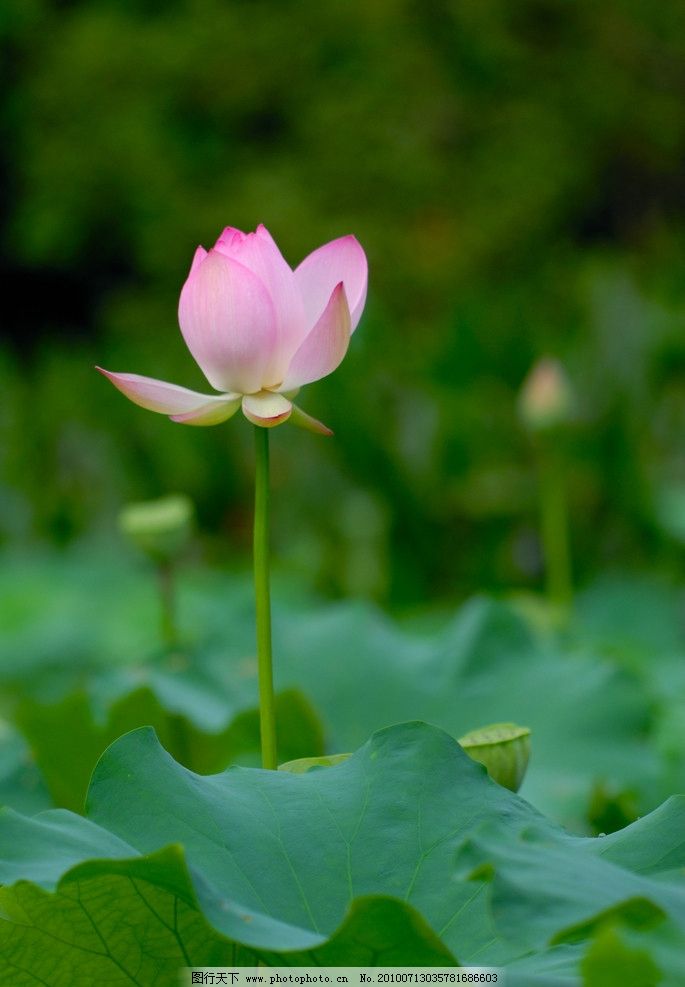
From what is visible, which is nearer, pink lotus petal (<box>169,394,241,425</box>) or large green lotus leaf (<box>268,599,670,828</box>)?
pink lotus petal (<box>169,394,241,425</box>)

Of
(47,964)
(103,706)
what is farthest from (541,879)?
(103,706)

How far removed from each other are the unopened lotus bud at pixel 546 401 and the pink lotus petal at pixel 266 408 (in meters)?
1.01

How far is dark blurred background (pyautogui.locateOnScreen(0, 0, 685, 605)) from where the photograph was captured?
2.24 m

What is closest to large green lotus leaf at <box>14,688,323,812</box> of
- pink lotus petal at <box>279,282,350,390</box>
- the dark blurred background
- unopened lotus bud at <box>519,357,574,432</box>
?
pink lotus petal at <box>279,282,350,390</box>

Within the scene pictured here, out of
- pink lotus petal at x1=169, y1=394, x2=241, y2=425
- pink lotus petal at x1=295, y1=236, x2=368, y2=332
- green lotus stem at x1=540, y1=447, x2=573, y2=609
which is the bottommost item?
Answer: green lotus stem at x1=540, y1=447, x2=573, y2=609

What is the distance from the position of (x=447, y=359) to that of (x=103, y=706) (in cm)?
169

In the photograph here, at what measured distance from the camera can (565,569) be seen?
1631 millimetres

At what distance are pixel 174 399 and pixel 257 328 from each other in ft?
0.18

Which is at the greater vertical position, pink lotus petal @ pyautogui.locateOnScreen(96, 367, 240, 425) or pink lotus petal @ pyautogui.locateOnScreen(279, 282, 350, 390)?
pink lotus petal @ pyautogui.locateOnScreen(279, 282, 350, 390)

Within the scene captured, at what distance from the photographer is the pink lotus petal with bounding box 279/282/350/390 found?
1.75 feet

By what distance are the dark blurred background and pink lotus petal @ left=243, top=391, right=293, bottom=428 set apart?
1583mm

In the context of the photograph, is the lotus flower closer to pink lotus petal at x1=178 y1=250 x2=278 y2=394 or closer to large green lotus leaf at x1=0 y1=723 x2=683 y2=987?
pink lotus petal at x1=178 y1=250 x2=278 y2=394

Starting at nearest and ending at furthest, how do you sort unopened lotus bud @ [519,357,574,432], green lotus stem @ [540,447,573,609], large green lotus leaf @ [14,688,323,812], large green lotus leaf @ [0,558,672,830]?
large green lotus leaf @ [14,688,323,812] → large green lotus leaf @ [0,558,672,830] → unopened lotus bud @ [519,357,574,432] → green lotus stem @ [540,447,573,609]

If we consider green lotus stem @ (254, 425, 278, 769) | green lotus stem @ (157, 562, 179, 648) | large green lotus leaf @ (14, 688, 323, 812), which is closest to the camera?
green lotus stem @ (254, 425, 278, 769)
